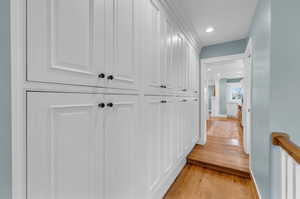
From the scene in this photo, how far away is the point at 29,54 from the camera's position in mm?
542

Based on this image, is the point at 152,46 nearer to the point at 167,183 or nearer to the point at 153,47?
the point at 153,47

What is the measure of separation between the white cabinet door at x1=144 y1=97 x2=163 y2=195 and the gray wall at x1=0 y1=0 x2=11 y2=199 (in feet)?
3.03

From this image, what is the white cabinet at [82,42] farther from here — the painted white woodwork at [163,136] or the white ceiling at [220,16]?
the white ceiling at [220,16]

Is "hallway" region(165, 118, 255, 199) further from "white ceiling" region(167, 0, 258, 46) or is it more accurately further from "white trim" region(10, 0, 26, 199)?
"white ceiling" region(167, 0, 258, 46)

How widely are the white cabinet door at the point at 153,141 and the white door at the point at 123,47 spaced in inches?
13.6

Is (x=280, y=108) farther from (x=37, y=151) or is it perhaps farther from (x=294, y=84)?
(x=37, y=151)

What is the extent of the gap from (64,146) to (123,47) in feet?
2.43

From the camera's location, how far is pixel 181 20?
6.56 ft

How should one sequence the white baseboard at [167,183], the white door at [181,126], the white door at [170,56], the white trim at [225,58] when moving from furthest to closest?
1. the white trim at [225,58]
2. the white door at [181,126]
3. the white door at [170,56]
4. the white baseboard at [167,183]

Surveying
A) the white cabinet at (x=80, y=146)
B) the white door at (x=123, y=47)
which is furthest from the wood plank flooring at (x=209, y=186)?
the white door at (x=123, y=47)

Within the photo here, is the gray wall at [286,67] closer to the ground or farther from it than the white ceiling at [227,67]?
closer to the ground

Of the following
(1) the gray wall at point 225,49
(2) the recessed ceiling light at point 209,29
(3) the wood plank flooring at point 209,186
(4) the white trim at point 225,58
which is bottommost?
(3) the wood plank flooring at point 209,186

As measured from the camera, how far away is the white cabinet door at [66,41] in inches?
21.9

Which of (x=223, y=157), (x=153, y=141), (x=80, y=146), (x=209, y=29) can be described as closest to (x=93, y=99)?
(x=80, y=146)
